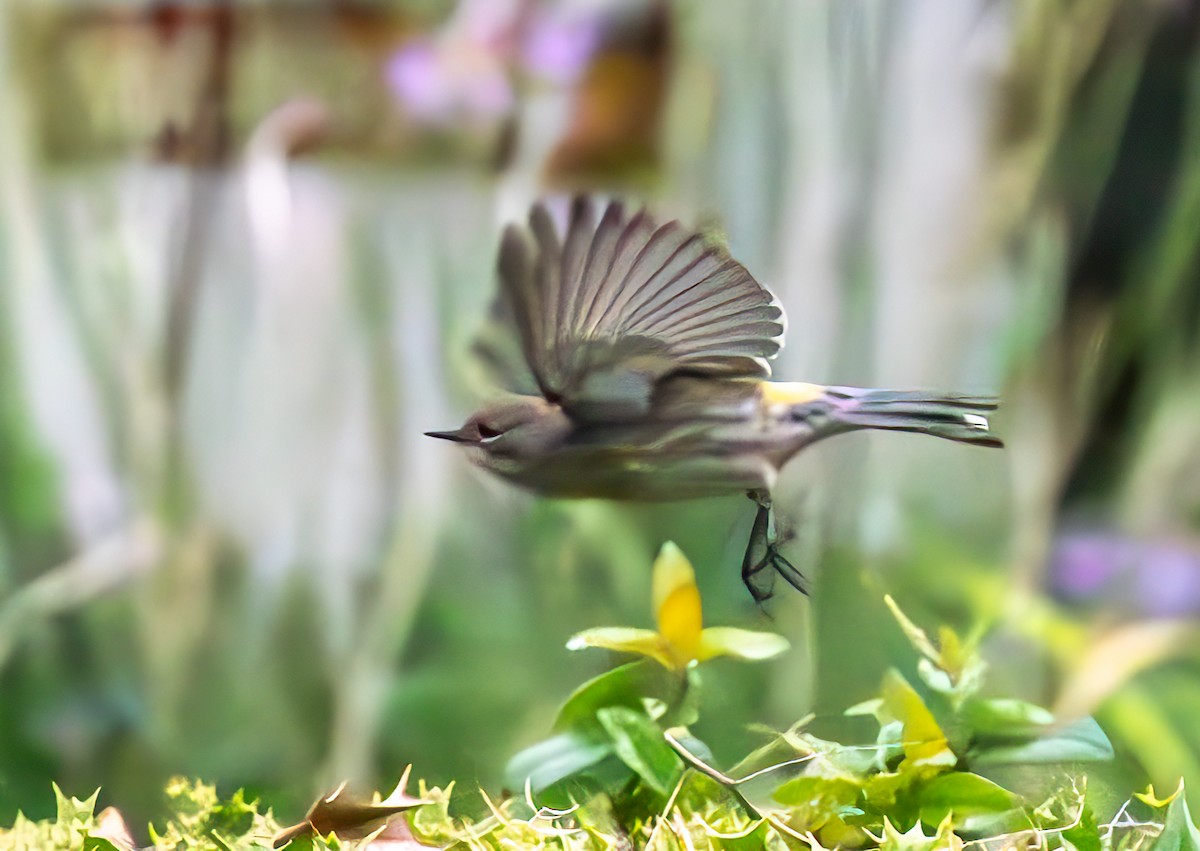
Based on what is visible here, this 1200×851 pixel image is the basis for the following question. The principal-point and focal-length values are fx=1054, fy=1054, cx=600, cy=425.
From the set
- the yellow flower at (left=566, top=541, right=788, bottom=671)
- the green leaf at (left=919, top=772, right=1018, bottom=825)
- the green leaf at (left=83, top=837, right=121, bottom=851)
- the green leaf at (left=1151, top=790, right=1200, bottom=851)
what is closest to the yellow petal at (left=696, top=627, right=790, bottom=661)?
the yellow flower at (left=566, top=541, right=788, bottom=671)

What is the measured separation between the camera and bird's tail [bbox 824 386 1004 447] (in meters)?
0.67

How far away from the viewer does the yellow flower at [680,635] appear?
67 centimetres

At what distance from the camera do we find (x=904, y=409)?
677 mm

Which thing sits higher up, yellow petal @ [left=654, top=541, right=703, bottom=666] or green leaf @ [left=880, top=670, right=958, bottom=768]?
yellow petal @ [left=654, top=541, right=703, bottom=666]

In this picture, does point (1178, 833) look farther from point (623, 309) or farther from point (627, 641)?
point (623, 309)

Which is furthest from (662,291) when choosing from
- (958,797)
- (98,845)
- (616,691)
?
(98,845)

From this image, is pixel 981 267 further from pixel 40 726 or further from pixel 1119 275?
pixel 40 726

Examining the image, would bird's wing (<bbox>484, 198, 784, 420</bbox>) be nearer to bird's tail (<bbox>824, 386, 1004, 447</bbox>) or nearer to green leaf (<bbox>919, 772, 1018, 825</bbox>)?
bird's tail (<bbox>824, 386, 1004, 447</bbox>)

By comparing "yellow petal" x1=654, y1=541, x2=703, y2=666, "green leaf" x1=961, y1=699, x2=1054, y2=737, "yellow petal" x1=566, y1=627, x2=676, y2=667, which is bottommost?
"green leaf" x1=961, y1=699, x2=1054, y2=737

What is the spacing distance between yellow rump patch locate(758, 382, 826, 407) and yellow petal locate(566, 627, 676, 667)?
0.17 metres

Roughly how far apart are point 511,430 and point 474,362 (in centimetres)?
5

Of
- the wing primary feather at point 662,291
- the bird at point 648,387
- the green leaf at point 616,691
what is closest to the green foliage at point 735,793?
the green leaf at point 616,691

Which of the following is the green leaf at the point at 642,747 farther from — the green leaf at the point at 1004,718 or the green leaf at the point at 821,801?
the green leaf at the point at 1004,718

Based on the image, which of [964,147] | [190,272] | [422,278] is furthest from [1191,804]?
[190,272]
